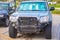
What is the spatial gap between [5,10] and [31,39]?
510cm

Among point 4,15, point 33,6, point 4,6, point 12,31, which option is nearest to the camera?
point 12,31

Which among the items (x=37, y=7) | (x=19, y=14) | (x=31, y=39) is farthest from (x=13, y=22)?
(x=37, y=7)

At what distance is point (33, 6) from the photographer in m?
11.6

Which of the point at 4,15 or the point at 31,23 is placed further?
the point at 4,15

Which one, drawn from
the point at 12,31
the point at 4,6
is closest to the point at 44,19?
the point at 12,31

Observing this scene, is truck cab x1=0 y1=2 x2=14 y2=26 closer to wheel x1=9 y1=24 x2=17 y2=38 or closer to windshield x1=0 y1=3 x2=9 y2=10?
windshield x1=0 y1=3 x2=9 y2=10

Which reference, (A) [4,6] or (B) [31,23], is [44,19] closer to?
(B) [31,23]

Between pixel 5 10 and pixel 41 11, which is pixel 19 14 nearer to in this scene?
pixel 41 11

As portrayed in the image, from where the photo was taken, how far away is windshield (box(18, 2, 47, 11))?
1136cm

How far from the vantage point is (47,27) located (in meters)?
9.96

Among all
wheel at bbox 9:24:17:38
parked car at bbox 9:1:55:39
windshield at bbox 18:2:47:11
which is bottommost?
wheel at bbox 9:24:17:38

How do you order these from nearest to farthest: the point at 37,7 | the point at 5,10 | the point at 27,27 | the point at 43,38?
the point at 27,27, the point at 43,38, the point at 37,7, the point at 5,10

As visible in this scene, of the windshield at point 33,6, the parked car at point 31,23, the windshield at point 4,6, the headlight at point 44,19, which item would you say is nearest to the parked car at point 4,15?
the windshield at point 4,6

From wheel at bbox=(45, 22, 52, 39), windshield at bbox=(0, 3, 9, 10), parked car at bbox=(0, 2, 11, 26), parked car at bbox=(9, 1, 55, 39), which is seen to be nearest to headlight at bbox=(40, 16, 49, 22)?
parked car at bbox=(9, 1, 55, 39)
